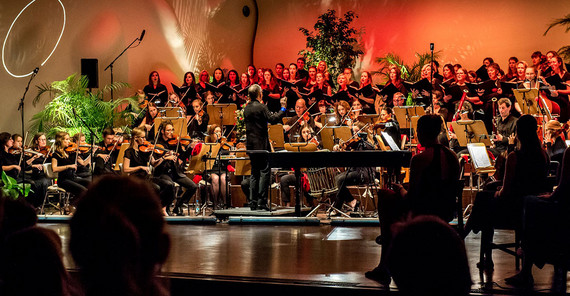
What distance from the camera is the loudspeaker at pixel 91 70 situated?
1216cm

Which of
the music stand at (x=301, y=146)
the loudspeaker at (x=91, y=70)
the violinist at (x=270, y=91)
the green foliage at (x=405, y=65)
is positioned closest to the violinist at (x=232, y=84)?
the violinist at (x=270, y=91)

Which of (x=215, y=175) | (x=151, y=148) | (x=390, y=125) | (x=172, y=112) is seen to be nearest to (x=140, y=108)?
(x=172, y=112)

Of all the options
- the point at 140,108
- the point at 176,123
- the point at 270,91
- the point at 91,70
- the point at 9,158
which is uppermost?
the point at 91,70

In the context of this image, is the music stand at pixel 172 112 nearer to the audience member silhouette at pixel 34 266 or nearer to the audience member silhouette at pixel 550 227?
the audience member silhouette at pixel 550 227

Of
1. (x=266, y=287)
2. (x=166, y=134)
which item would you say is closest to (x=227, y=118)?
(x=166, y=134)

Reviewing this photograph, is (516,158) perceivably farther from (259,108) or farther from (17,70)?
(17,70)

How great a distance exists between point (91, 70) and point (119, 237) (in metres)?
11.5

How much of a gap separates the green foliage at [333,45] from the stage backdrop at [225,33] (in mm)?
1043

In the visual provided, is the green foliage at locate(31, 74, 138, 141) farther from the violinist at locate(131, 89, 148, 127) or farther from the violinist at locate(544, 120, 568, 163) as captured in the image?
the violinist at locate(544, 120, 568, 163)

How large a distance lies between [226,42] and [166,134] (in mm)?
6244

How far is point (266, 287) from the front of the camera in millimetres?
4250

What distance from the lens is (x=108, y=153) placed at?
9.73m

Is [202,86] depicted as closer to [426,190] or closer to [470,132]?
[470,132]

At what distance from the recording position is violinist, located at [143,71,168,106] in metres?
12.3
